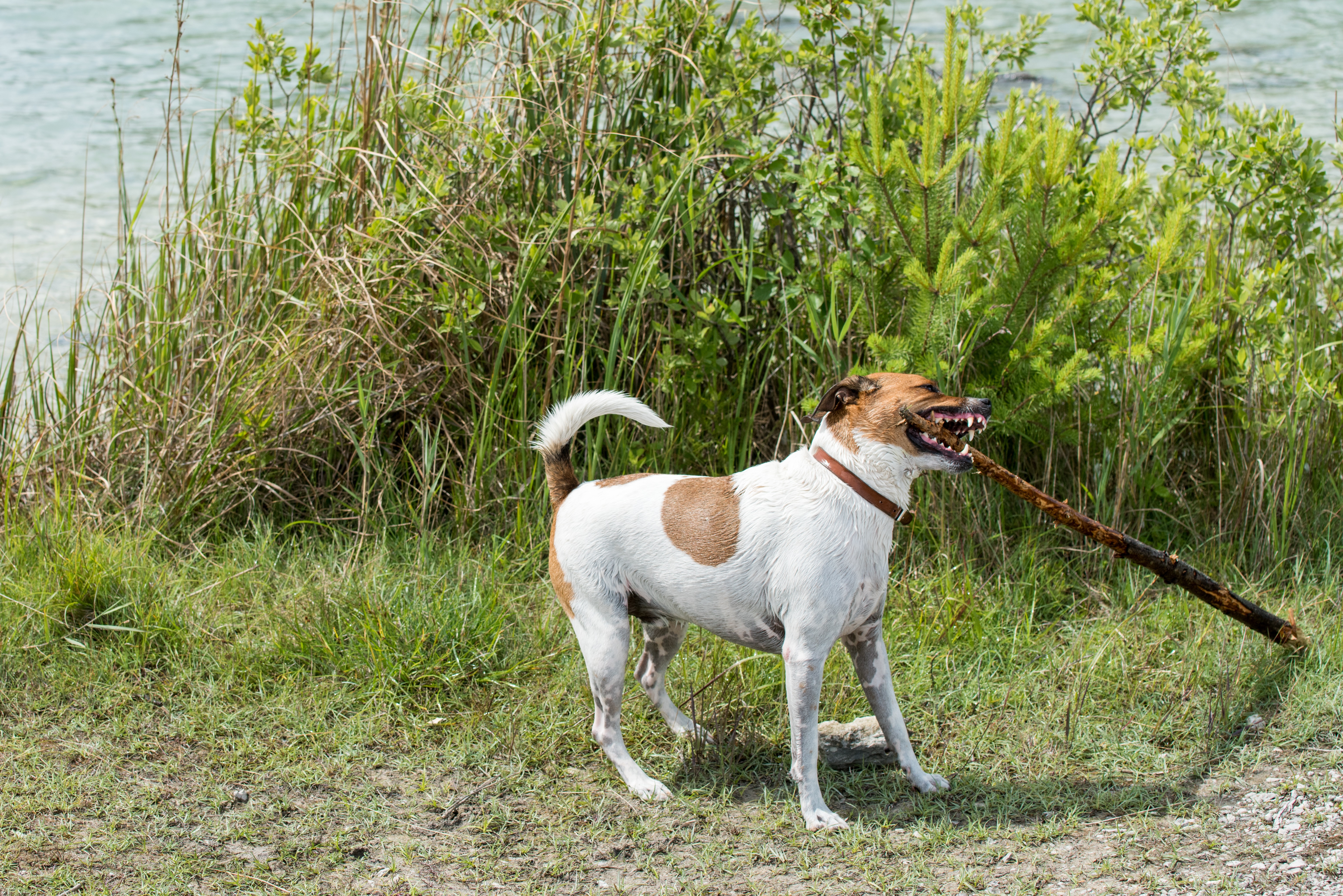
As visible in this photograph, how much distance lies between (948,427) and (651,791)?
4.46ft

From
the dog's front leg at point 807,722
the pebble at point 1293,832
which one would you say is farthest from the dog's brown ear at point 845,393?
the pebble at point 1293,832

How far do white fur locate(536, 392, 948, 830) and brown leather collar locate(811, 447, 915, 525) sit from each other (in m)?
0.01

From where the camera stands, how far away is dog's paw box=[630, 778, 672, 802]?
3.46m

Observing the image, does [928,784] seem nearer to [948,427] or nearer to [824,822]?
[824,822]

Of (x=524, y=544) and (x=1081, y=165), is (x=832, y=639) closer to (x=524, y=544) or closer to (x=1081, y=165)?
(x=524, y=544)

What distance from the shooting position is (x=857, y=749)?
3.63 m

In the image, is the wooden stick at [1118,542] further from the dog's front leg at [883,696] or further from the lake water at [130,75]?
the lake water at [130,75]

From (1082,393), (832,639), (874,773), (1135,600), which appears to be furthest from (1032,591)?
(832,639)

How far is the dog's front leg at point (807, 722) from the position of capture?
3.17m

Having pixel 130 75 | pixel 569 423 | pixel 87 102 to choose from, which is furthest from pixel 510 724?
pixel 130 75

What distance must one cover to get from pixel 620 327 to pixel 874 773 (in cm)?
190

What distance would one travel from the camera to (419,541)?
4672 millimetres

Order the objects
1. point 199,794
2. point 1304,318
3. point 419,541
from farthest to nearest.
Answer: point 1304,318, point 419,541, point 199,794

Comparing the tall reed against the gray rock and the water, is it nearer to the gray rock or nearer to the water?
the water
